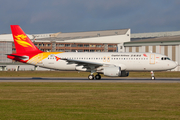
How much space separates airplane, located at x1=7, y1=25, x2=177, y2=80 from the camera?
1620 inches

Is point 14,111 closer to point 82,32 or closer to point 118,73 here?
point 118,73

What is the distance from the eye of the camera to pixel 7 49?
114 m

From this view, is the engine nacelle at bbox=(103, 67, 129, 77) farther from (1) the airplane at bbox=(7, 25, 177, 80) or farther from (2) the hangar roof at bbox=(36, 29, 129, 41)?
(2) the hangar roof at bbox=(36, 29, 129, 41)

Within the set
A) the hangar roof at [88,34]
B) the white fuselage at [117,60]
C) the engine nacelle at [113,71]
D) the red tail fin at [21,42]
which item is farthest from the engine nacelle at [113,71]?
the hangar roof at [88,34]

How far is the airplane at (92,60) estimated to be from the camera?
4116cm

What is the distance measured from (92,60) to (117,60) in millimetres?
3769

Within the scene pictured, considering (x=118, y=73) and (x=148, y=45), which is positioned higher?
(x=148, y=45)

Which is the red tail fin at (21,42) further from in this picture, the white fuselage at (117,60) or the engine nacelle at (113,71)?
the engine nacelle at (113,71)

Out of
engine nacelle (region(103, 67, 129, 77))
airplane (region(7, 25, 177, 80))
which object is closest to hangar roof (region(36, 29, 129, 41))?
airplane (region(7, 25, 177, 80))

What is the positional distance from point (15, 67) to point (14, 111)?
89.4m

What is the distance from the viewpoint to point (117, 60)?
41.6m

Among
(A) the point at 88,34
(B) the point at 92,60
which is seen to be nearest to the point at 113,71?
(B) the point at 92,60

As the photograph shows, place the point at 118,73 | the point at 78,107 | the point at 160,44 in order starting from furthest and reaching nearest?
the point at 160,44 → the point at 118,73 → the point at 78,107

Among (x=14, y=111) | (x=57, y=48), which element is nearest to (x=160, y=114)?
(x=14, y=111)
